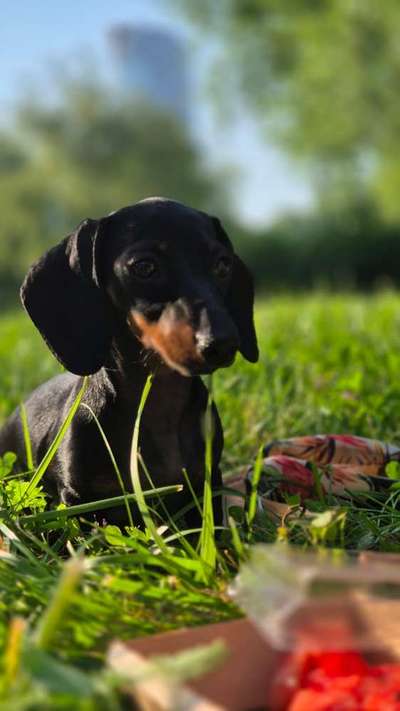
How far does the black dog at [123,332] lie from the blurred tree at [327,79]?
70.9 feet

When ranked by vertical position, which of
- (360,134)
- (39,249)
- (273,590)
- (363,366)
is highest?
(273,590)

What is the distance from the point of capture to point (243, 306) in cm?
267

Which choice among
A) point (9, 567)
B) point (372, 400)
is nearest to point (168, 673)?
point (9, 567)

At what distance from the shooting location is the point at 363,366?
463cm

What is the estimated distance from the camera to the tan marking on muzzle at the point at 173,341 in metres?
2.02

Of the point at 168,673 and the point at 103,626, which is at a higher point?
the point at 168,673

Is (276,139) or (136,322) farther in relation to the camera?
(276,139)

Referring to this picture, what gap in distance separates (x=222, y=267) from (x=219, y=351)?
1.38 feet

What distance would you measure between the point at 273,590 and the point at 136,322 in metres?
1.08

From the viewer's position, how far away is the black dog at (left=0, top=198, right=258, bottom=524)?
224 centimetres

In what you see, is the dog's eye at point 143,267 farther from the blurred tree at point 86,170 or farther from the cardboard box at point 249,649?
the blurred tree at point 86,170

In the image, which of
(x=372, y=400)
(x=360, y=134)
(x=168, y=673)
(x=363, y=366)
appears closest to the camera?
(x=168, y=673)

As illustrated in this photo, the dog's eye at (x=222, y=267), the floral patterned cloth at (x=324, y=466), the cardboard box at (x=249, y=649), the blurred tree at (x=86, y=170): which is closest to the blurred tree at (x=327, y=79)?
the blurred tree at (x=86, y=170)

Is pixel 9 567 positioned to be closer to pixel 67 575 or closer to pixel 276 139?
pixel 67 575
